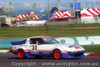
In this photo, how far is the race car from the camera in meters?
12.8

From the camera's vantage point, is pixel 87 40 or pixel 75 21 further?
pixel 75 21

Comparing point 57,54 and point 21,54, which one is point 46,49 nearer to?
point 57,54

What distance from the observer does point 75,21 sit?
43.7 meters

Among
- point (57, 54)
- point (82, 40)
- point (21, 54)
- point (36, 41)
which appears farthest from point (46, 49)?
point (82, 40)

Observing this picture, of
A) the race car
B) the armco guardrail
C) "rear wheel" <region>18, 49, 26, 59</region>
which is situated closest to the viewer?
the race car

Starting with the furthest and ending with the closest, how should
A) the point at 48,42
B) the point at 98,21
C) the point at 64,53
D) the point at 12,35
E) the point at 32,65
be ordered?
the point at 98,21 → the point at 12,35 → the point at 48,42 → the point at 64,53 → the point at 32,65

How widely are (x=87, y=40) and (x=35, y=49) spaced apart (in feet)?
23.7

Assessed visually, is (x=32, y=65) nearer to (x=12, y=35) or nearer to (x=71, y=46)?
(x=71, y=46)

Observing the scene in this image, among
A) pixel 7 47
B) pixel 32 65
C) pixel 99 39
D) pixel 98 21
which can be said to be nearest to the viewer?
pixel 32 65

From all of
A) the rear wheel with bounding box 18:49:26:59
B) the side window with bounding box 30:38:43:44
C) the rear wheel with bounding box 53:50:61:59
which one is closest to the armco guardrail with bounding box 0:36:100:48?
the side window with bounding box 30:38:43:44

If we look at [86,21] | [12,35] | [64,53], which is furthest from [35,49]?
[86,21]

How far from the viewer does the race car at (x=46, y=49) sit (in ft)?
42.0

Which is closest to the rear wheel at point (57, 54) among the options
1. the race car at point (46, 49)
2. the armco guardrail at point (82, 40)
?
the race car at point (46, 49)

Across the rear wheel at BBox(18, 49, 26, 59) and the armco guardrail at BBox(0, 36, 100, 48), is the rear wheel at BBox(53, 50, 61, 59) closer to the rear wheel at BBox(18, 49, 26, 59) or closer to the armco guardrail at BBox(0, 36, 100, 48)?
the rear wheel at BBox(18, 49, 26, 59)
